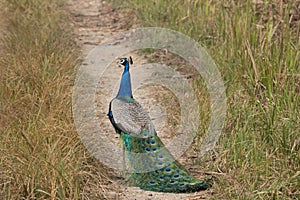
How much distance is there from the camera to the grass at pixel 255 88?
12.6 ft

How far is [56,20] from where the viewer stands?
721 cm

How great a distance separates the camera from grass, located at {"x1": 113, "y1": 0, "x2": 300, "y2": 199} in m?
3.84

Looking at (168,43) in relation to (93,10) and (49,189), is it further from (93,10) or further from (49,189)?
(49,189)

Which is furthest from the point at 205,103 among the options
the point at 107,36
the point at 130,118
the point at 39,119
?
the point at 107,36

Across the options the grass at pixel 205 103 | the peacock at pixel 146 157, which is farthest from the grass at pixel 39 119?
the peacock at pixel 146 157

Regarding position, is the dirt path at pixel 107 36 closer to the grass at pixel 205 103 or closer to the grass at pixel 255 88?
the grass at pixel 205 103

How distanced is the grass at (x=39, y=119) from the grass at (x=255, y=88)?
0.95 metres

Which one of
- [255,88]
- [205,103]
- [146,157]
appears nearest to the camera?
[146,157]

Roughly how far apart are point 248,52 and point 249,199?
72.5 inches

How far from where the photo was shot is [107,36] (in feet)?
25.8

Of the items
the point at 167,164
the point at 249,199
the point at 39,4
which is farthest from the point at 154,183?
the point at 39,4

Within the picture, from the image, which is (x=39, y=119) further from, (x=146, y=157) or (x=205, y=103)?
(x=205, y=103)

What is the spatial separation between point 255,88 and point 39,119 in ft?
5.59

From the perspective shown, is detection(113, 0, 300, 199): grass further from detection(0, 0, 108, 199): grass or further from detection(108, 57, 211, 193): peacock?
detection(0, 0, 108, 199): grass
